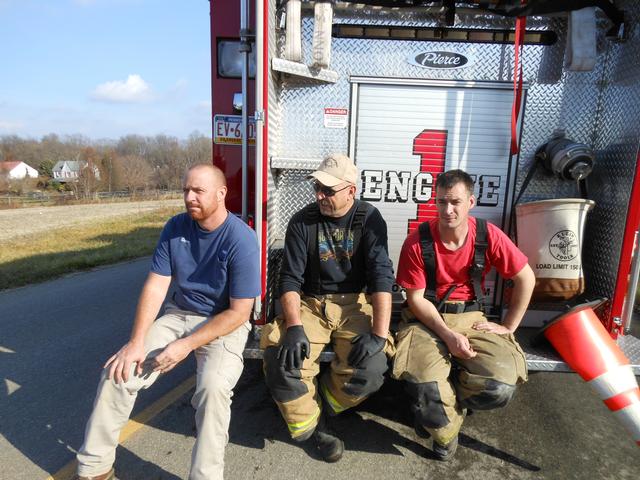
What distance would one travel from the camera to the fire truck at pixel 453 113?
2.97 m

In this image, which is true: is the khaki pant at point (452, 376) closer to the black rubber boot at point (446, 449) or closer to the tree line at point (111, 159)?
the black rubber boot at point (446, 449)

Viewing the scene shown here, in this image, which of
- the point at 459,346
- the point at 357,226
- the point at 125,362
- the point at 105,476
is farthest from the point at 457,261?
the point at 105,476

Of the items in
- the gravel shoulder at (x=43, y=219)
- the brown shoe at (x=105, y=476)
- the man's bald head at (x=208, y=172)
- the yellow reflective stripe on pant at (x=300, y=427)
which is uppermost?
the man's bald head at (x=208, y=172)

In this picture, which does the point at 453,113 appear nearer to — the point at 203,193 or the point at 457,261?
the point at 457,261

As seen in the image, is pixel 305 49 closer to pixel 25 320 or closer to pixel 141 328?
pixel 141 328

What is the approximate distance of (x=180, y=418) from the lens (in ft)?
9.83

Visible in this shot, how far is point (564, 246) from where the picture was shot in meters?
3.02

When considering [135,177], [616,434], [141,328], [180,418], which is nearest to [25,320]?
[180,418]

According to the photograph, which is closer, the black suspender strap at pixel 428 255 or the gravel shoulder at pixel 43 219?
the black suspender strap at pixel 428 255

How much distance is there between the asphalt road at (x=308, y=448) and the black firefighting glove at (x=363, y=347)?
2.05 feet

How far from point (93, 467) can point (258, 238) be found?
1520 millimetres

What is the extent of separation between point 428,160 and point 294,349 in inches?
68.8

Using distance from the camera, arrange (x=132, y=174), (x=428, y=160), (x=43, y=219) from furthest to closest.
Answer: (x=132, y=174), (x=43, y=219), (x=428, y=160)

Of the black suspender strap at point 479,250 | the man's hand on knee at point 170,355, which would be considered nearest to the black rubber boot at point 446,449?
the black suspender strap at point 479,250
